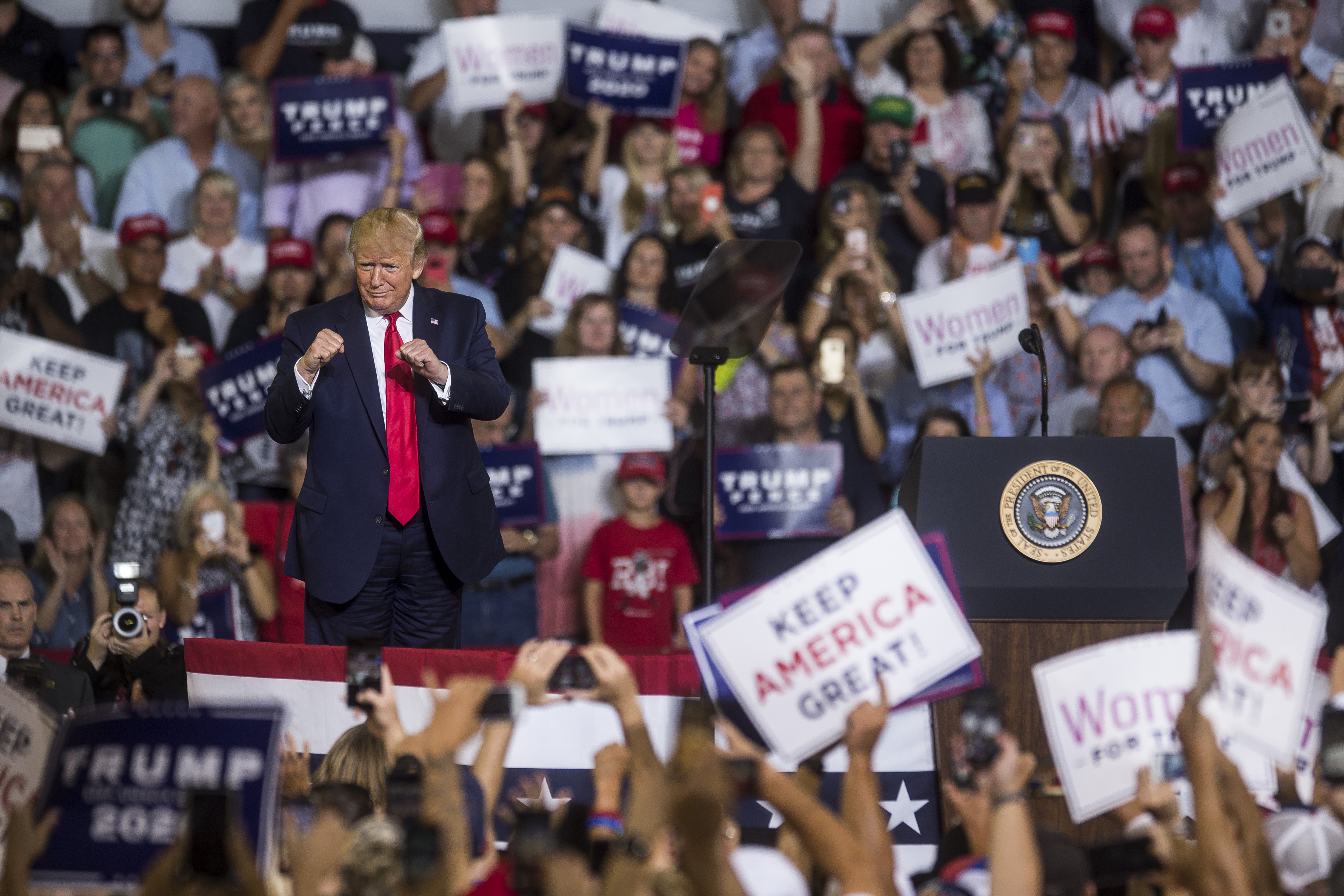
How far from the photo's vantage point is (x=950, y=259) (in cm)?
655

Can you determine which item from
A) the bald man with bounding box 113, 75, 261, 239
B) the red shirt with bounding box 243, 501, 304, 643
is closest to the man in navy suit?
the red shirt with bounding box 243, 501, 304, 643

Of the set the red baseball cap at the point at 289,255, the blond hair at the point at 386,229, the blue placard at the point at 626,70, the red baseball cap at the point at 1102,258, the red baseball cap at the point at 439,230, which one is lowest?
the blond hair at the point at 386,229

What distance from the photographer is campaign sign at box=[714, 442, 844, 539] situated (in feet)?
19.2

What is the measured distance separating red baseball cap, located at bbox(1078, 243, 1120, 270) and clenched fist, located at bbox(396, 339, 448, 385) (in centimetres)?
397

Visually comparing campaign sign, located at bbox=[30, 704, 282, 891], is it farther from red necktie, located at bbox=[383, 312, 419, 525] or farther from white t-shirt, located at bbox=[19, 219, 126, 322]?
white t-shirt, located at bbox=[19, 219, 126, 322]

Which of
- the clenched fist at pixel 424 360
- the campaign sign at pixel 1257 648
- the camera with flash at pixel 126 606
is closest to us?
the campaign sign at pixel 1257 648

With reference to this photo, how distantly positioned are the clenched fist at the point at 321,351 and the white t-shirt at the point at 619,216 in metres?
3.48

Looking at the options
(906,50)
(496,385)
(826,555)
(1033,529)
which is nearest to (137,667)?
(496,385)

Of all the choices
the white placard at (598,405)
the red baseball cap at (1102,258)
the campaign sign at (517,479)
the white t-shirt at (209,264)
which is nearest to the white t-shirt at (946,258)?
the red baseball cap at (1102,258)

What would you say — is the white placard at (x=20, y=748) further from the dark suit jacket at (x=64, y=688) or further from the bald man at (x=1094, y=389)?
the bald man at (x=1094, y=389)

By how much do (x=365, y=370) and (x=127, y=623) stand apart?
106 centimetres

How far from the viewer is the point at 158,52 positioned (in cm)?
752

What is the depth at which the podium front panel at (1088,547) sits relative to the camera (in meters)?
3.39

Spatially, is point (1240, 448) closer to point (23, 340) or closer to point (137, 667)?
point (137, 667)
